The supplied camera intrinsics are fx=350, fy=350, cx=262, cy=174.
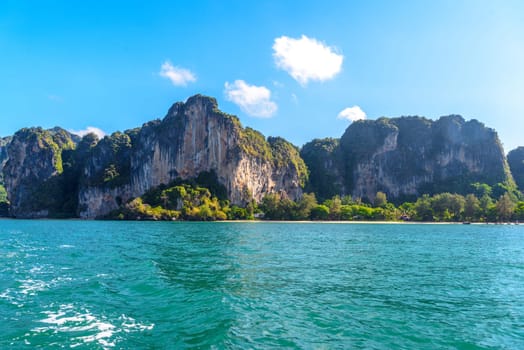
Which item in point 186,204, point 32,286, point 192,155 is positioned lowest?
point 32,286

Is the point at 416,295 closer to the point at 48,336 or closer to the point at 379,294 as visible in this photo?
the point at 379,294

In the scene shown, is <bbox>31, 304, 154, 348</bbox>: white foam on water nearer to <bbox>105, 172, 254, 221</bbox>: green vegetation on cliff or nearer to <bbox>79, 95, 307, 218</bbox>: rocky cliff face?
<bbox>105, 172, 254, 221</bbox>: green vegetation on cliff

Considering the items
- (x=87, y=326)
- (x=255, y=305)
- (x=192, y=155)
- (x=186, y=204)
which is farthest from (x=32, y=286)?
(x=192, y=155)

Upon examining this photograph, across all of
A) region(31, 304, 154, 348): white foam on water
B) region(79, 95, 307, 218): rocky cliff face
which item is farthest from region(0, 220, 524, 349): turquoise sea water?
region(79, 95, 307, 218): rocky cliff face

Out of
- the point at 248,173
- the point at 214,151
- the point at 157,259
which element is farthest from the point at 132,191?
the point at 157,259

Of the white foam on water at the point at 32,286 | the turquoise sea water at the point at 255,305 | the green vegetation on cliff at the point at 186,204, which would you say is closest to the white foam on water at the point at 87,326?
the turquoise sea water at the point at 255,305

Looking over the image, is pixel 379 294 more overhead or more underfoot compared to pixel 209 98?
more underfoot

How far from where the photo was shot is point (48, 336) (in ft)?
38.0

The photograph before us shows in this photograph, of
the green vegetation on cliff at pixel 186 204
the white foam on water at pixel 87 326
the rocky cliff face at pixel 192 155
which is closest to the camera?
the white foam on water at pixel 87 326

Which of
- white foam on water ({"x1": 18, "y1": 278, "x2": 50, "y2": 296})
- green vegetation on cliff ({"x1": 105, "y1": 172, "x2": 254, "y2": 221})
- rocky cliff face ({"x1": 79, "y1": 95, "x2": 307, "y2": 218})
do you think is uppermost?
rocky cliff face ({"x1": 79, "y1": 95, "x2": 307, "y2": 218})

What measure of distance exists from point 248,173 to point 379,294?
16968 centimetres

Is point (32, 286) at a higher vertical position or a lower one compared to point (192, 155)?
lower

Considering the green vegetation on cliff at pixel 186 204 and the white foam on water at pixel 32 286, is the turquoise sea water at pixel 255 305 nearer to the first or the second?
the white foam on water at pixel 32 286

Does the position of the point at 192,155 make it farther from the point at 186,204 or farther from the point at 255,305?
the point at 255,305
